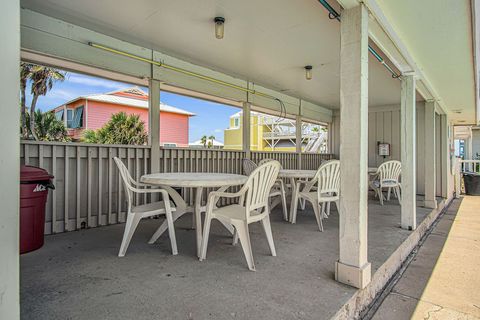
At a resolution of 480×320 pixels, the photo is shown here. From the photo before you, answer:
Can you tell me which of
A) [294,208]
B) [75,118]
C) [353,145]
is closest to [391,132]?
[294,208]

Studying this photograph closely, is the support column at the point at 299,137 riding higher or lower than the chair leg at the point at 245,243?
higher

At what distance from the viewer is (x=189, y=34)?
332cm

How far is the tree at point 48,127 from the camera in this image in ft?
23.9

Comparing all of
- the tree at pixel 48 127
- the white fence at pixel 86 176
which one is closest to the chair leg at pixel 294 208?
the white fence at pixel 86 176

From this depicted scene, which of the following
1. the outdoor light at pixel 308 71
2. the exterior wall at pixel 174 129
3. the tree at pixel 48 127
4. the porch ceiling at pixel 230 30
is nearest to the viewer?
the porch ceiling at pixel 230 30

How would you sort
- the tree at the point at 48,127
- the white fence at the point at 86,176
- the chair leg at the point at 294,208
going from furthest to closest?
the tree at the point at 48,127 → the chair leg at the point at 294,208 → the white fence at the point at 86,176

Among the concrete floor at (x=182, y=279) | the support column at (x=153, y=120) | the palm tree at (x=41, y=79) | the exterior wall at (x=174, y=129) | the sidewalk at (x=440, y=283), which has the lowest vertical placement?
the sidewalk at (x=440, y=283)

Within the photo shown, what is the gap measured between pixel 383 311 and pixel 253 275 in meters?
0.94

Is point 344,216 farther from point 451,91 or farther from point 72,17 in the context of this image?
point 451,91

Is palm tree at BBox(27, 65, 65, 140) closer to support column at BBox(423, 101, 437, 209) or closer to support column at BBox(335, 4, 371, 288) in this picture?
support column at BBox(335, 4, 371, 288)

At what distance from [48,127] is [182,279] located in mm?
7897

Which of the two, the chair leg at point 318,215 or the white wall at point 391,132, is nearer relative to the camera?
the chair leg at point 318,215

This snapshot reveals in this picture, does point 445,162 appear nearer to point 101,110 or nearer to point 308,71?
point 308,71

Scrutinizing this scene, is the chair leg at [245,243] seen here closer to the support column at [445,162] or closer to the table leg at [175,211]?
the table leg at [175,211]
